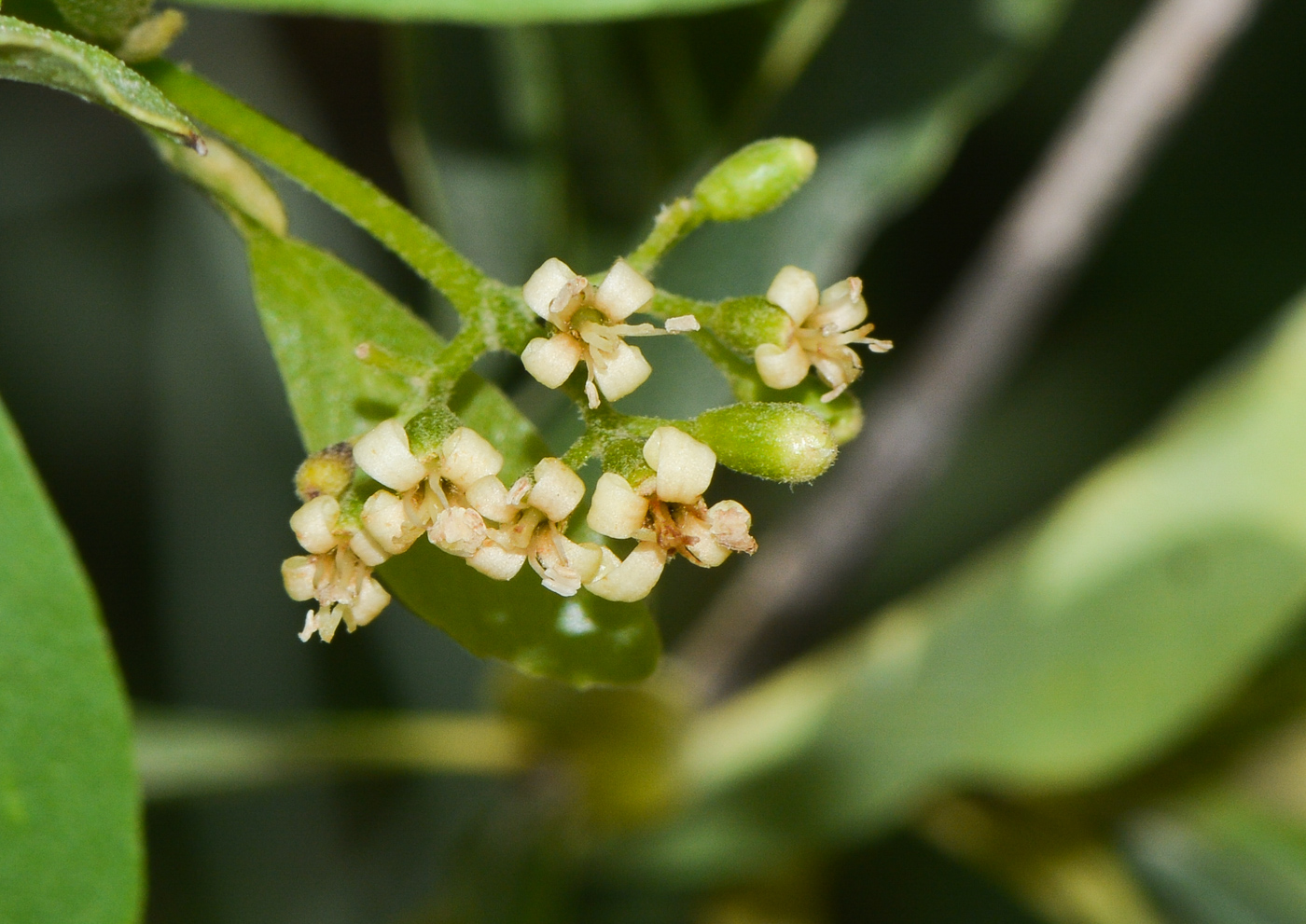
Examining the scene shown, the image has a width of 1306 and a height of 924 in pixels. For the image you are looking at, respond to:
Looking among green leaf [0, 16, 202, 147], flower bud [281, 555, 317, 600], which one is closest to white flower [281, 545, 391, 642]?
flower bud [281, 555, 317, 600]

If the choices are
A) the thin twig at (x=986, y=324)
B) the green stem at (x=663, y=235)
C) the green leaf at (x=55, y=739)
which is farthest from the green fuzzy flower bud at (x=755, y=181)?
the thin twig at (x=986, y=324)

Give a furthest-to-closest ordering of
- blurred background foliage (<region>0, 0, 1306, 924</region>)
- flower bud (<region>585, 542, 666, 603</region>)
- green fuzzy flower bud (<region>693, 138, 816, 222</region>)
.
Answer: blurred background foliage (<region>0, 0, 1306, 924</region>) → green fuzzy flower bud (<region>693, 138, 816, 222</region>) → flower bud (<region>585, 542, 666, 603</region>)

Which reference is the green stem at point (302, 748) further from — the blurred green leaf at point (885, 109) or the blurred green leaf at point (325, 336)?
the blurred green leaf at point (325, 336)

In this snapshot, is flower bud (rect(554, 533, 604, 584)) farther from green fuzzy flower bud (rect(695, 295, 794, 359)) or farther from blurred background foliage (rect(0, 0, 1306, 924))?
blurred background foliage (rect(0, 0, 1306, 924))

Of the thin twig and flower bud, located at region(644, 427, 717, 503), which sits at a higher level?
the thin twig

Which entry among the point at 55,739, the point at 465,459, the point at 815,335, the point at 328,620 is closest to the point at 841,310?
the point at 815,335

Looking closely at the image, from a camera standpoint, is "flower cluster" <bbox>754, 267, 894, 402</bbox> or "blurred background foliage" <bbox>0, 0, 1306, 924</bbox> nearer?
"flower cluster" <bbox>754, 267, 894, 402</bbox>
